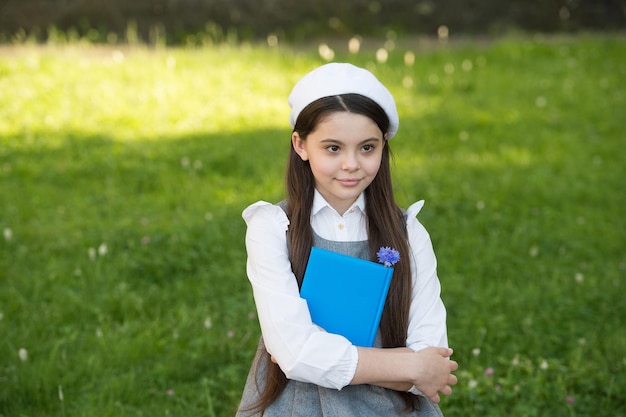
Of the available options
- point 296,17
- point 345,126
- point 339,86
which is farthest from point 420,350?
point 296,17

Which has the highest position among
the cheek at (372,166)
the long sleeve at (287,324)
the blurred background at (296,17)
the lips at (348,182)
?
the blurred background at (296,17)

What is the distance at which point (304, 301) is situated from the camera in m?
2.22

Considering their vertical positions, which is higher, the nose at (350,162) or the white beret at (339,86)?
the white beret at (339,86)

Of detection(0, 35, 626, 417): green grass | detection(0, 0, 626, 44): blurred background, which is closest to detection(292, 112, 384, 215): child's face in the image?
detection(0, 35, 626, 417): green grass

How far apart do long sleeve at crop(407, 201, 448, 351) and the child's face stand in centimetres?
21

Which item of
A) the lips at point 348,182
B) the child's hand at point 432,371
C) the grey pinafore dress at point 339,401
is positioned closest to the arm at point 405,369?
the child's hand at point 432,371

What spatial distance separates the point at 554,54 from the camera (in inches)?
326

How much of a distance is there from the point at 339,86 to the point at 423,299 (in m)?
0.64

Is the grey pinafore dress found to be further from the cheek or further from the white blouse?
the cheek

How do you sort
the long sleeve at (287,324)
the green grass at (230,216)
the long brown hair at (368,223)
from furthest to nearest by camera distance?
1. the green grass at (230,216)
2. the long brown hair at (368,223)
3. the long sleeve at (287,324)

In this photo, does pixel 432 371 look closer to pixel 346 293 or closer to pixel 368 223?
pixel 346 293

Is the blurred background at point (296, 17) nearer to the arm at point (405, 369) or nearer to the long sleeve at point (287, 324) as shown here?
the long sleeve at point (287, 324)

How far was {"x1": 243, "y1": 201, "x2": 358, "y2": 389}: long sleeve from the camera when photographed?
2.15 metres

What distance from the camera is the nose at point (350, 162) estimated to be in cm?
225
